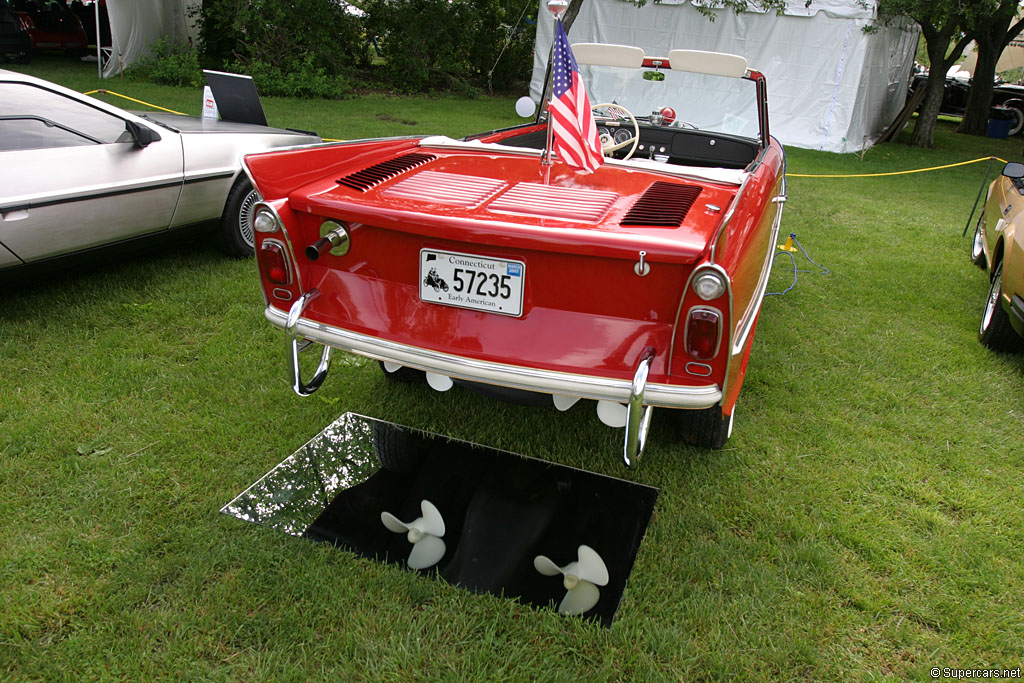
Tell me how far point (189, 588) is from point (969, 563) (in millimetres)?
2641

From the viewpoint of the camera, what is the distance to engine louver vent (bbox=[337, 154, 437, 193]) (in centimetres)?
248

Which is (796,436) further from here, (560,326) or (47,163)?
(47,163)

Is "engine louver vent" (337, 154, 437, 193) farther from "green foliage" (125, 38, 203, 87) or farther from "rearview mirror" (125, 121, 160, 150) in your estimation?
"green foliage" (125, 38, 203, 87)

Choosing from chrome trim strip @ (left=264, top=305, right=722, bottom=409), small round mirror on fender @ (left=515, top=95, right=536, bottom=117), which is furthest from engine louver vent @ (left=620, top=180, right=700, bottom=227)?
small round mirror on fender @ (left=515, top=95, right=536, bottom=117)

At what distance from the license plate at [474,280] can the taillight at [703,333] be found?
539mm

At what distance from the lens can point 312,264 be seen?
95.2 inches

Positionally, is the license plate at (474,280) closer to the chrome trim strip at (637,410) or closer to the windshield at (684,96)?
the chrome trim strip at (637,410)

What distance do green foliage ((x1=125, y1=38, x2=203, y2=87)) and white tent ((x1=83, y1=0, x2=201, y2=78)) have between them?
0.76ft

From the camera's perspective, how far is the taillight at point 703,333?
1.96m

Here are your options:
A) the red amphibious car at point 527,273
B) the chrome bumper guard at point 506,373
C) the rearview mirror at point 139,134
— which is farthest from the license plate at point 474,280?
the rearview mirror at point 139,134

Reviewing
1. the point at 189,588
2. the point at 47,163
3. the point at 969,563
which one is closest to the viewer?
the point at 189,588

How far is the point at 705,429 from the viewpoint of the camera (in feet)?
9.29

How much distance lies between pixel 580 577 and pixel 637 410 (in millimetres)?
607

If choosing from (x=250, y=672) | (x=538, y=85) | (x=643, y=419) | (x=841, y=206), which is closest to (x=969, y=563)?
(x=643, y=419)
